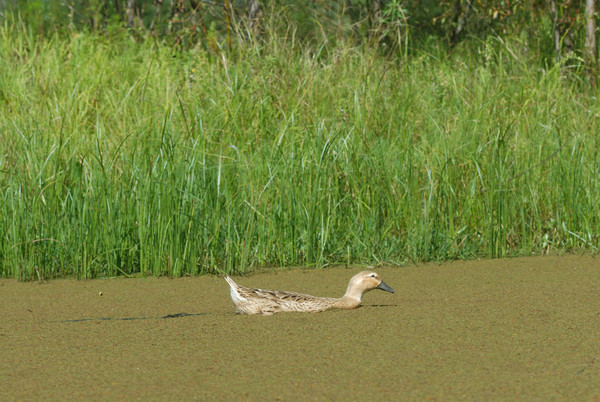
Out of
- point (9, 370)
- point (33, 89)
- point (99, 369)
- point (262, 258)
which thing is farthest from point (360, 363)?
point (33, 89)

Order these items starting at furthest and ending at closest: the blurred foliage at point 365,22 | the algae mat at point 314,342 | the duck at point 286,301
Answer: the blurred foliage at point 365,22
the duck at point 286,301
the algae mat at point 314,342

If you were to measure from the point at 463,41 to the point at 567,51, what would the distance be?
3.69 feet

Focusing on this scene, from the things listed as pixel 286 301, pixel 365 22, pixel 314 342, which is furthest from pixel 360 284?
pixel 365 22

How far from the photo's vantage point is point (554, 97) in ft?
20.8

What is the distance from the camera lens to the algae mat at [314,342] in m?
2.48

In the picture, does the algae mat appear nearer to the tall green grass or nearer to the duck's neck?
the duck's neck

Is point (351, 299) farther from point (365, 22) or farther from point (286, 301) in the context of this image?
point (365, 22)

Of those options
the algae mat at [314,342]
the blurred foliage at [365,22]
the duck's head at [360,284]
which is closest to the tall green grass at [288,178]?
the algae mat at [314,342]

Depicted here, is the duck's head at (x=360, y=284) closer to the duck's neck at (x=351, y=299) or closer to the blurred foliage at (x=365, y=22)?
the duck's neck at (x=351, y=299)

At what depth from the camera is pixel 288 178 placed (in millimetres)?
4785

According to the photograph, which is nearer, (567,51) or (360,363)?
(360,363)

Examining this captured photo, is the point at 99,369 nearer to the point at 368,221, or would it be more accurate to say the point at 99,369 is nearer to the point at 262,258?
the point at 262,258

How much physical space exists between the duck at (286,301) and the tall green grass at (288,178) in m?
1.00

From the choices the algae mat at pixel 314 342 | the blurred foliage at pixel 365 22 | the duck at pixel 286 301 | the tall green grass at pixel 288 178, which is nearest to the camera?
the algae mat at pixel 314 342
